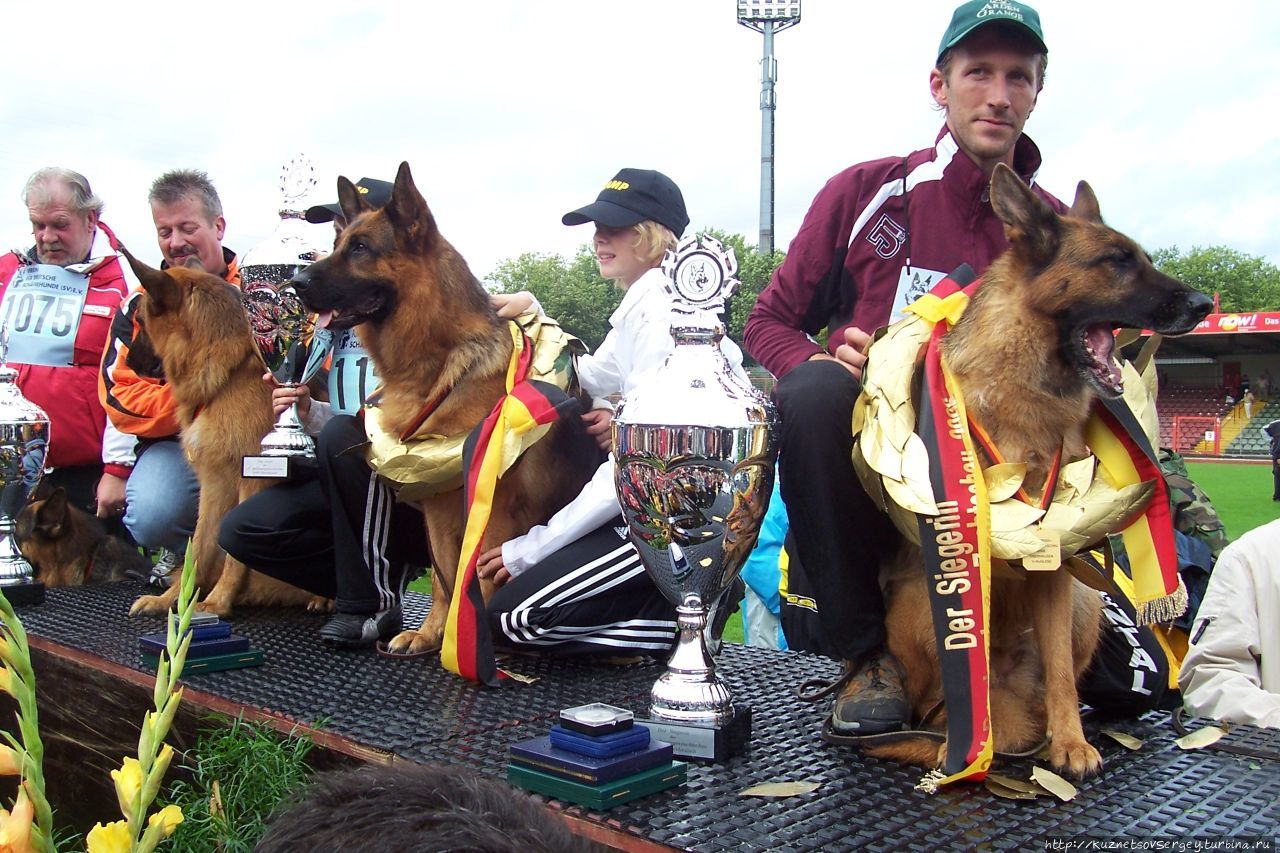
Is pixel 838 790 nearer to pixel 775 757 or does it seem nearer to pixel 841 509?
pixel 775 757

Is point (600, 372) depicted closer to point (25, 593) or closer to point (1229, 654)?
point (1229, 654)

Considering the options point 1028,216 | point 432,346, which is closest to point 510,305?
point 432,346

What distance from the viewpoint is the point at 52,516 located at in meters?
4.40

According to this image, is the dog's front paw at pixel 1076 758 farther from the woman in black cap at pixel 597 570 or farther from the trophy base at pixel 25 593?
the trophy base at pixel 25 593

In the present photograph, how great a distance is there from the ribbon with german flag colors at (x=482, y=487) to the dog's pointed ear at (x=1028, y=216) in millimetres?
1375

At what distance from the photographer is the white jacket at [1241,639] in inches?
89.6

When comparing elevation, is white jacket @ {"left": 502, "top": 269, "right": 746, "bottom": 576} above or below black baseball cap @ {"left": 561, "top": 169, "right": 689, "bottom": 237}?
below

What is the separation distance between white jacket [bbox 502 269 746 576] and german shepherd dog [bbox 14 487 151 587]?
2.56 m

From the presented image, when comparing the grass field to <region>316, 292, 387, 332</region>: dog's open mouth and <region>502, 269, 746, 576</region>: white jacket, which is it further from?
<region>316, 292, 387, 332</region>: dog's open mouth

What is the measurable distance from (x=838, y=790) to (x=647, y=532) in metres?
0.66

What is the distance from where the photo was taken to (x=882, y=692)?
2031 millimetres

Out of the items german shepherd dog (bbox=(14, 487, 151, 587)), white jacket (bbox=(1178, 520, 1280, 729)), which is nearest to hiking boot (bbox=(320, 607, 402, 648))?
german shepherd dog (bbox=(14, 487, 151, 587))

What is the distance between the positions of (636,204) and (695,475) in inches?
57.8

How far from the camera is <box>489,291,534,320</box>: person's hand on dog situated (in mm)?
3246
